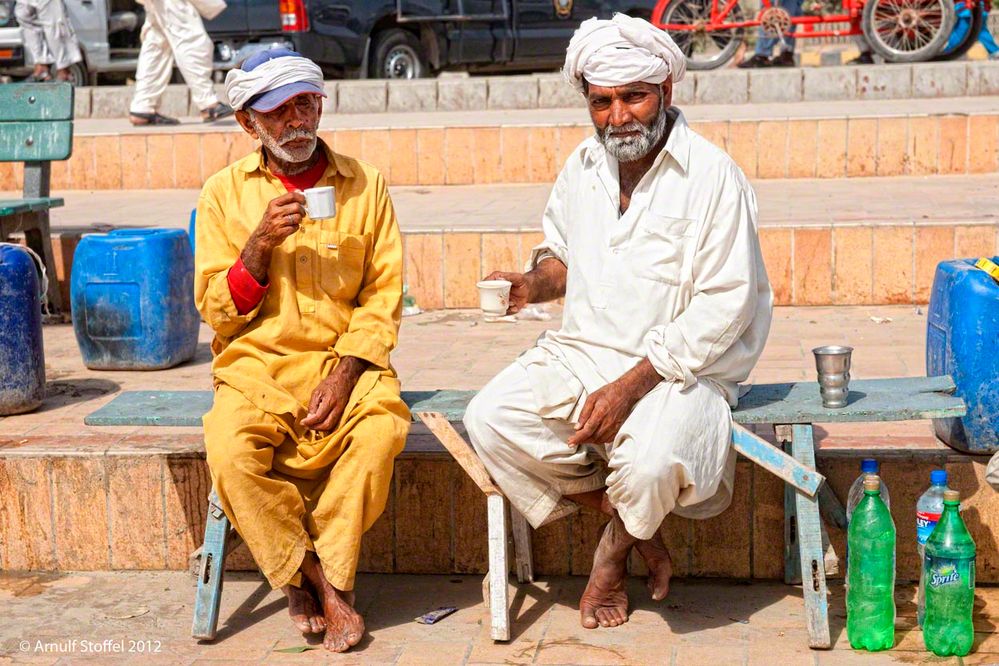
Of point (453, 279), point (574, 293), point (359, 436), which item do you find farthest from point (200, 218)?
point (453, 279)

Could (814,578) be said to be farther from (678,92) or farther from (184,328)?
(678,92)

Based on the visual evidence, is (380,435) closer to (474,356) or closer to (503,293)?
(503,293)

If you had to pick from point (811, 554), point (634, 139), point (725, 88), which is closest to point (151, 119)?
point (725, 88)

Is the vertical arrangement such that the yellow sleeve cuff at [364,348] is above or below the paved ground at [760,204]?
below

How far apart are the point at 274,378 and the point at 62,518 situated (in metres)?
0.99

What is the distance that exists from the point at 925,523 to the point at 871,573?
0.24m

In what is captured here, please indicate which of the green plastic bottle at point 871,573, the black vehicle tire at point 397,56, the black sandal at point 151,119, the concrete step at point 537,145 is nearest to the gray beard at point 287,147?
the green plastic bottle at point 871,573

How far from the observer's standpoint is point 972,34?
1165 cm

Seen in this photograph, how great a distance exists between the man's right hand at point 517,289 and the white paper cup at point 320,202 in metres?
0.45

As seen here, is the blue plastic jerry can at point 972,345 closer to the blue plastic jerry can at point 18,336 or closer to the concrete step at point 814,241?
the concrete step at point 814,241

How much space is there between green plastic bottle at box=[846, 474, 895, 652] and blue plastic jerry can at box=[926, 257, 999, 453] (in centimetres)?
50

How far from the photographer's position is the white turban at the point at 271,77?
363cm

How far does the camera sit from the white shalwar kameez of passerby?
3.40 metres

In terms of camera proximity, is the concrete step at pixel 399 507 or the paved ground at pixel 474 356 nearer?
the concrete step at pixel 399 507
